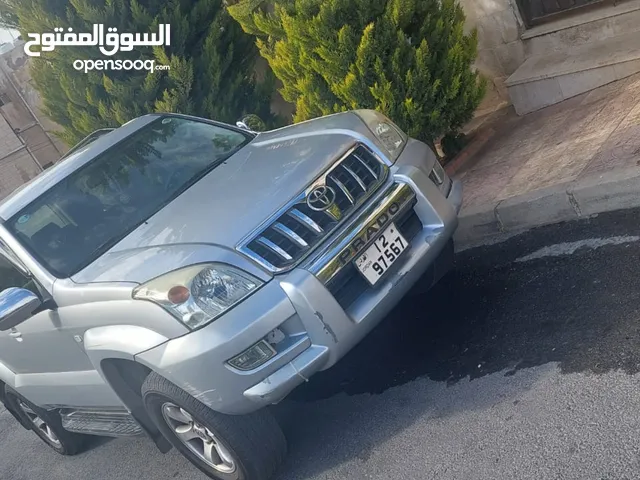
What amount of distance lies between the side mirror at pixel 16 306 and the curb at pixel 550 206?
2996 mm

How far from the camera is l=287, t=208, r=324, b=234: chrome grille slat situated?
11.6ft

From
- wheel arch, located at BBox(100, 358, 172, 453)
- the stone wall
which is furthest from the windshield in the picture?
the stone wall

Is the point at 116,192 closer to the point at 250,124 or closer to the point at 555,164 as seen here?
the point at 250,124

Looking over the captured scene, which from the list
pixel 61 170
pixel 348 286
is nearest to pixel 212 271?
pixel 348 286

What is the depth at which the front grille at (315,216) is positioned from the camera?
339 centimetres

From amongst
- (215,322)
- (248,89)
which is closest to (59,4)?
(248,89)

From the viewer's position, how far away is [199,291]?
10.5 ft

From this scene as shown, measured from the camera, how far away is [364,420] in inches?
149

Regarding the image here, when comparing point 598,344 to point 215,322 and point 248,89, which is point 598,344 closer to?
point 215,322

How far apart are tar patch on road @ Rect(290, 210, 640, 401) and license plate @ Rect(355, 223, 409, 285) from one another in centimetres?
70

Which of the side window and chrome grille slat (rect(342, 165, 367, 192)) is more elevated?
the side window

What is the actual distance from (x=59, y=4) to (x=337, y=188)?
17.3 ft

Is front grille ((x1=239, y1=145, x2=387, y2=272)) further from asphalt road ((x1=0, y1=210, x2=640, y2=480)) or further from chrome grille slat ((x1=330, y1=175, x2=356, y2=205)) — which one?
asphalt road ((x1=0, y1=210, x2=640, y2=480))

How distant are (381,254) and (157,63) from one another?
16.0ft
